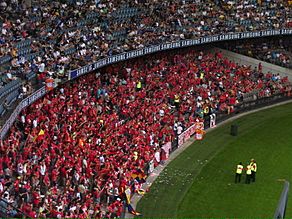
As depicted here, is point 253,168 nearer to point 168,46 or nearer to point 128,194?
point 128,194

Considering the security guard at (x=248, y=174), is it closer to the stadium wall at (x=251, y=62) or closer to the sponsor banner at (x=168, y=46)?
the sponsor banner at (x=168, y=46)

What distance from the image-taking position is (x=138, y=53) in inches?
1494

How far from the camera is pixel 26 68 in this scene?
2989cm

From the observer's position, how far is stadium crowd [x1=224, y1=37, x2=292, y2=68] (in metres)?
47.0

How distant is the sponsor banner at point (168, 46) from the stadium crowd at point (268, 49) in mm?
1983

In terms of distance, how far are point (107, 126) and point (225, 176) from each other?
19.9ft

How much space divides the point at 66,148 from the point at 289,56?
1062 inches

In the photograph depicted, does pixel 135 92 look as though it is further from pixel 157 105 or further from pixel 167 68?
pixel 167 68

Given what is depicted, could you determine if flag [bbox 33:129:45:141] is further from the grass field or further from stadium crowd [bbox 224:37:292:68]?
stadium crowd [bbox 224:37:292:68]

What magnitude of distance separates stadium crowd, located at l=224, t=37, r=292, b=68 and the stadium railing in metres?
1.93

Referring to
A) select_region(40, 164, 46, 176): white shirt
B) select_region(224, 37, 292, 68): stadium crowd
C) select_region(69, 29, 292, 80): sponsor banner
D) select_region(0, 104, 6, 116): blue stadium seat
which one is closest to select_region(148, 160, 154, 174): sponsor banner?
select_region(69, 29, 292, 80): sponsor banner

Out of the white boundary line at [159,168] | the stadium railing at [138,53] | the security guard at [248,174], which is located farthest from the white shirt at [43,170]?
the security guard at [248,174]

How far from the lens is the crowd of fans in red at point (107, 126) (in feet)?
74.9

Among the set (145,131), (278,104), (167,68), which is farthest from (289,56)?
(145,131)
